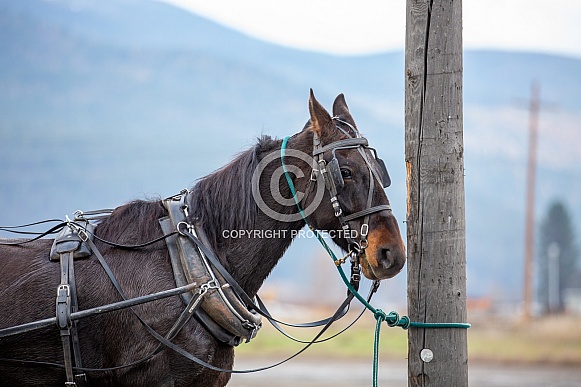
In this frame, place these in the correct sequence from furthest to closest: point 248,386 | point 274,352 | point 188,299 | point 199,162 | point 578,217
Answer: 1. point 199,162
2. point 578,217
3. point 274,352
4. point 248,386
5. point 188,299

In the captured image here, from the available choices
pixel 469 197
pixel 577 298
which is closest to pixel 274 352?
pixel 577 298

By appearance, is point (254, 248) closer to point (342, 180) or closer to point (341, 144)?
point (342, 180)

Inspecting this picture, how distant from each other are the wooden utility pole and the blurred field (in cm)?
1311

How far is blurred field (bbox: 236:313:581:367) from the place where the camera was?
696 inches

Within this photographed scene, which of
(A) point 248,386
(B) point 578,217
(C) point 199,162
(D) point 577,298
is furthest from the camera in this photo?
(C) point 199,162

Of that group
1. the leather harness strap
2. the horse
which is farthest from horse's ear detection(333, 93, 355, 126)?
the leather harness strap

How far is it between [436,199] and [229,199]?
1.27m

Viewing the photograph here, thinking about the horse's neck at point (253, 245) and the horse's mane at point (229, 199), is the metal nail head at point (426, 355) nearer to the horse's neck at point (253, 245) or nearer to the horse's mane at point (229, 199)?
A: the horse's neck at point (253, 245)

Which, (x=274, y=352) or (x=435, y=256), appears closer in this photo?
(x=435, y=256)

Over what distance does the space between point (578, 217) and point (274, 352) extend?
12150cm

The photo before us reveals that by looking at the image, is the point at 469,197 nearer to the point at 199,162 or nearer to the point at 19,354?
the point at 199,162

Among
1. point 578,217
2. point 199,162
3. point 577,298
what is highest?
point 199,162

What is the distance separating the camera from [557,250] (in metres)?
57.6

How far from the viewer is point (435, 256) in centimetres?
429
